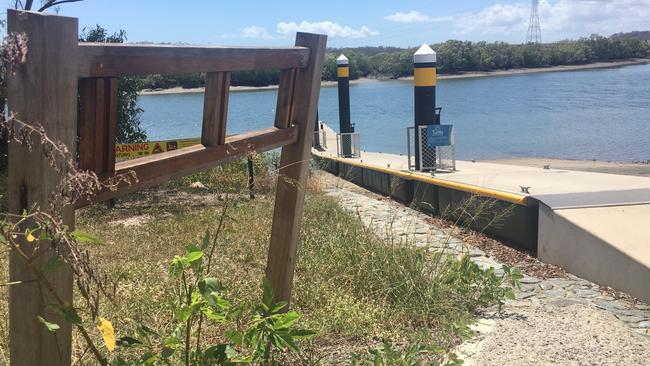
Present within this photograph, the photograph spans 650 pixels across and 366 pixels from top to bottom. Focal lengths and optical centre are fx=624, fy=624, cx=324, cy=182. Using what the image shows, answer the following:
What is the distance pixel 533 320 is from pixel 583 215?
1.64 metres

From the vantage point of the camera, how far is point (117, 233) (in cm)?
691

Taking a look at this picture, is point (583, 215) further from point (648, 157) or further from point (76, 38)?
point (648, 157)

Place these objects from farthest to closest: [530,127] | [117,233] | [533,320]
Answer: [530,127] → [117,233] → [533,320]

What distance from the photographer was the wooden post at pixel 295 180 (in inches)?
139

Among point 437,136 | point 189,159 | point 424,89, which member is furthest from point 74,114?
point 424,89

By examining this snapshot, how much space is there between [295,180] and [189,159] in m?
1.01

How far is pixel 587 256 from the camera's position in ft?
16.6

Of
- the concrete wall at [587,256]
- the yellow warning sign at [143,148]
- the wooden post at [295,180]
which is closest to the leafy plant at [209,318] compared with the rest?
the wooden post at [295,180]

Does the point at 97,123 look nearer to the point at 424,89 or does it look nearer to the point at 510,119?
the point at 424,89

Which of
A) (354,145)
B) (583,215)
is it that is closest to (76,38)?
(583,215)

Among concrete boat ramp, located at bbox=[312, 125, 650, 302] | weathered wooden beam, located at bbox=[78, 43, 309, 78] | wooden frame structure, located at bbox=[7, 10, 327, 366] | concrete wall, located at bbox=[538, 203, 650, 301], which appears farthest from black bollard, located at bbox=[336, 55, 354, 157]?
wooden frame structure, located at bbox=[7, 10, 327, 366]

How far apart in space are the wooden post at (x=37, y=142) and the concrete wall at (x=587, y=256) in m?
4.00

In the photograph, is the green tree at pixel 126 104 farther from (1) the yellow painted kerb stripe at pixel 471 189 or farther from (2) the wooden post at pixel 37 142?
(2) the wooden post at pixel 37 142

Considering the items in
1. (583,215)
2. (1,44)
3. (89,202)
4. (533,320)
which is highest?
(1,44)
